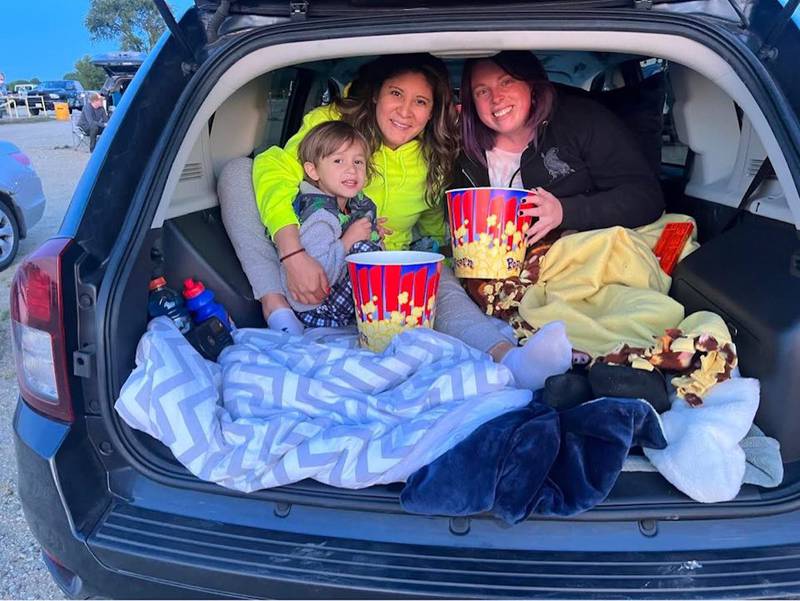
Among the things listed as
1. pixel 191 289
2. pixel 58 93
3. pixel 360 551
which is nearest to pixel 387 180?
pixel 191 289

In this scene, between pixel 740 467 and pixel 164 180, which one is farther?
pixel 164 180

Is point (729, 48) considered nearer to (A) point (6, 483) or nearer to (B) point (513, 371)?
(B) point (513, 371)

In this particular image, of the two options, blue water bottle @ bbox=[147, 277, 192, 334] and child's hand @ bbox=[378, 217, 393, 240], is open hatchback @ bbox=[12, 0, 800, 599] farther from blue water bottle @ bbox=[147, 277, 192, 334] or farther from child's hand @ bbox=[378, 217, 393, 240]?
child's hand @ bbox=[378, 217, 393, 240]

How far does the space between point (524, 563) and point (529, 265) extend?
121 centimetres

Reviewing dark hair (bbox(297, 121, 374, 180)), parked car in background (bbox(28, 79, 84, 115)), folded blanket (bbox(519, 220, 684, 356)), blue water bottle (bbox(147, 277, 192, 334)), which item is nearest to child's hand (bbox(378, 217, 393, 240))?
dark hair (bbox(297, 121, 374, 180))

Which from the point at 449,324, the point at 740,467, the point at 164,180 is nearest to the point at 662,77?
the point at 449,324

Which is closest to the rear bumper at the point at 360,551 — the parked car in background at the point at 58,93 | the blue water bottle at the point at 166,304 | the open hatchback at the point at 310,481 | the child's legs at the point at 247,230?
the open hatchback at the point at 310,481

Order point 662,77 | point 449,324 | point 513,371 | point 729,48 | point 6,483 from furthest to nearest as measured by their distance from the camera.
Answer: point 662,77 < point 6,483 < point 449,324 < point 513,371 < point 729,48

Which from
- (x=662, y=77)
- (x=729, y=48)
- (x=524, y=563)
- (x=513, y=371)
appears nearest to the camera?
(x=524, y=563)

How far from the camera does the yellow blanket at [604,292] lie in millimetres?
1786

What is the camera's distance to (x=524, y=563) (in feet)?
3.96

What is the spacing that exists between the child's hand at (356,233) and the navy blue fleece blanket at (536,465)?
3.61ft

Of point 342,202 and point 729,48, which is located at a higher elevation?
point 729,48

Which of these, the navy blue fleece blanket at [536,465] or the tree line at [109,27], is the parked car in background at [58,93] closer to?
the tree line at [109,27]
